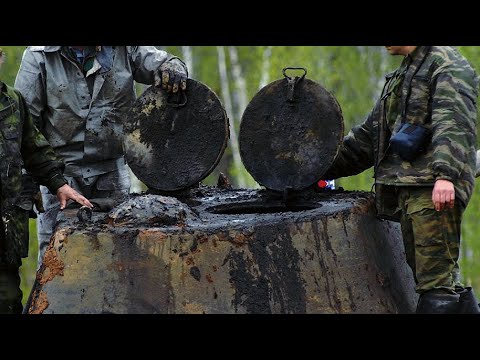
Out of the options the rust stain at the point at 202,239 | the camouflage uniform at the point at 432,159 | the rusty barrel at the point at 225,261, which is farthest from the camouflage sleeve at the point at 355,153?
the rust stain at the point at 202,239

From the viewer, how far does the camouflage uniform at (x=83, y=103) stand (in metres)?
7.57

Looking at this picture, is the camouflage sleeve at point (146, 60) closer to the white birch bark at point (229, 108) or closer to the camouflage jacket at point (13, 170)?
the camouflage jacket at point (13, 170)

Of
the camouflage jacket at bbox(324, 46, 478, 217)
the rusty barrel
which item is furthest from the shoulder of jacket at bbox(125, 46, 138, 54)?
the camouflage jacket at bbox(324, 46, 478, 217)

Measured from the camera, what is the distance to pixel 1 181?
6.36 m

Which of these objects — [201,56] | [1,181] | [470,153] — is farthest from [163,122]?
[201,56]

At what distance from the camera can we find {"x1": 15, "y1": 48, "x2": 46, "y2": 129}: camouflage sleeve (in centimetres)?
757

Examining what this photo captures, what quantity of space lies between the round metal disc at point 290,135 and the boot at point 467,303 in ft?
4.30

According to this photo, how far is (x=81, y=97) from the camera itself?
299 inches

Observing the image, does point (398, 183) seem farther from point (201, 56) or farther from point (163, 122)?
point (201, 56)

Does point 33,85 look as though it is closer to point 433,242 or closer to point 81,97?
point 81,97

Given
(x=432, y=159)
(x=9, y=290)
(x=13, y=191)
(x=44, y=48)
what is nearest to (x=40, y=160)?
(x=13, y=191)

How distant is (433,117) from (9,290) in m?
2.89
